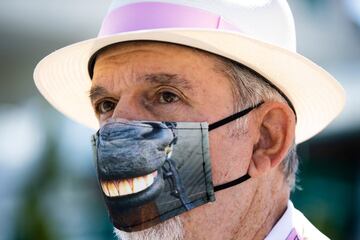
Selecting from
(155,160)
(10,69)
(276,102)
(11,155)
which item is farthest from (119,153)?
(10,69)

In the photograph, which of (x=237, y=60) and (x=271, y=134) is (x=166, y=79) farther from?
(x=271, y=134)

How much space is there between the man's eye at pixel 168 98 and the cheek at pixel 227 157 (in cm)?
20

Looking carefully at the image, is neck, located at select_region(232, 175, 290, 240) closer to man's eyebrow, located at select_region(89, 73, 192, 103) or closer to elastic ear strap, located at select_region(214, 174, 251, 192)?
elastic ear strap, located at select_region(214, 174, 251, 192)

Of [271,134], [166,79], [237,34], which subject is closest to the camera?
[237,34]

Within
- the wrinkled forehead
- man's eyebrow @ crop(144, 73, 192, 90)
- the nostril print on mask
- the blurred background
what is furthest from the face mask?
the blurred background

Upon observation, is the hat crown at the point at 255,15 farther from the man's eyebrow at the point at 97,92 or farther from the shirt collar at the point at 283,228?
the shirt collar at the point at 283,228

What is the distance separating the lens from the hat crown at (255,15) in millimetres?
3490

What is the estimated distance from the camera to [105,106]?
3.70 metres

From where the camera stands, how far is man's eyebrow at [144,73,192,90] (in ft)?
11.4

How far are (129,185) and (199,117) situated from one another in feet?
1.22

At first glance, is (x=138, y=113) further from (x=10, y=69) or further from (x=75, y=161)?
(x=10, y=69)

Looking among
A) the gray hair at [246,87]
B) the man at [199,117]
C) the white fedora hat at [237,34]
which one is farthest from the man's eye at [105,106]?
the gray hair at [246,87]

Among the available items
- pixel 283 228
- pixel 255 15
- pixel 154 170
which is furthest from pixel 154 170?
pixel 255 15

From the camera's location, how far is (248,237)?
3.55 meters
